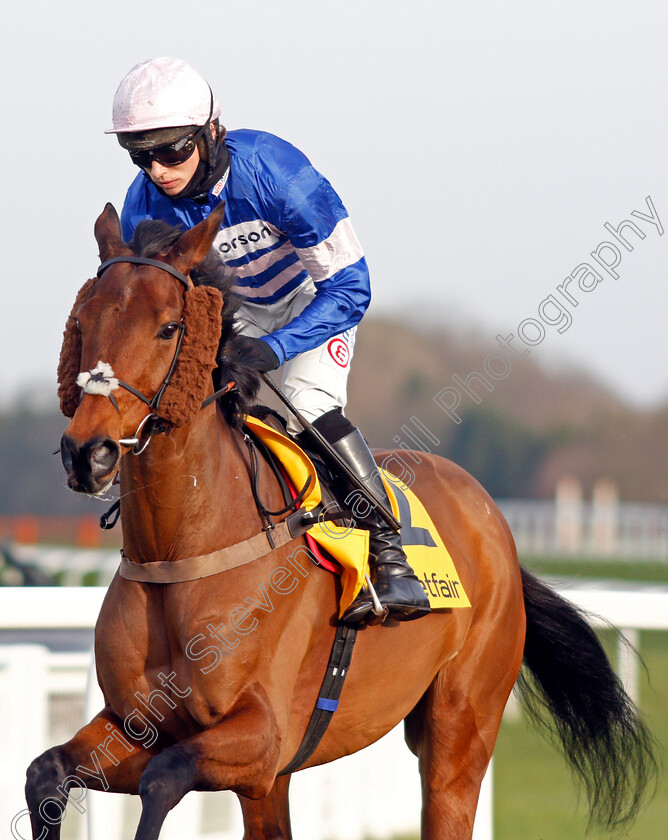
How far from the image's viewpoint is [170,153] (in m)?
3.26

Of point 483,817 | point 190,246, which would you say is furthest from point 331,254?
point 483,817

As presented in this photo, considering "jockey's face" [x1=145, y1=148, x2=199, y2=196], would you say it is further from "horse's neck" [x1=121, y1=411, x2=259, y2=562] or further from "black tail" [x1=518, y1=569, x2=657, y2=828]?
"black tail" [x1=518, y1=569, x2=657, y2=828]

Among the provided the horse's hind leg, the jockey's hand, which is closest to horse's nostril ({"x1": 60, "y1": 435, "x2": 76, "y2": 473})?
the jockey's hand

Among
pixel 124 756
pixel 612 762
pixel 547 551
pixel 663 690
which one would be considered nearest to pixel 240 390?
pixel 124 756

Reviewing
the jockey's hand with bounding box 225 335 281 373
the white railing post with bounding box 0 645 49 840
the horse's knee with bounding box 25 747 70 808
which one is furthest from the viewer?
the white railing post with bounding box 0 645 49 840

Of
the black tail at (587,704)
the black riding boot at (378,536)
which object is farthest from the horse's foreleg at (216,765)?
the black tail at (587,704)

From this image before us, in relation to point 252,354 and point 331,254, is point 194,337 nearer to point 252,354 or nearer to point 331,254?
point 252,354

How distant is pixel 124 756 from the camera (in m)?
3.07

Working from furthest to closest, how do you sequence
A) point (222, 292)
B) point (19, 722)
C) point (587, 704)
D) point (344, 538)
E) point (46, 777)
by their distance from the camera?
point (587, 704), point (19, 722), point (344, 538), point (222, 292), point (46, 777)

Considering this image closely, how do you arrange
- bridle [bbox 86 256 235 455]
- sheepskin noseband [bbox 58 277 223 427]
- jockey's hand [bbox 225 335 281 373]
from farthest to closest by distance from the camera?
jockey's hand [bbox 225 335 281 373]
sheepskin noseband [bbox 58 277 223 427]
bridle [bbox 86 256 235 455]

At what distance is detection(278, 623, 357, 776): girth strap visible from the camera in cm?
335

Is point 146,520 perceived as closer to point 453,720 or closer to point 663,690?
point 453,720

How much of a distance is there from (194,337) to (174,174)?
67 cm

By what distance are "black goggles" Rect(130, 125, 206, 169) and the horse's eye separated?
0.65 metres
